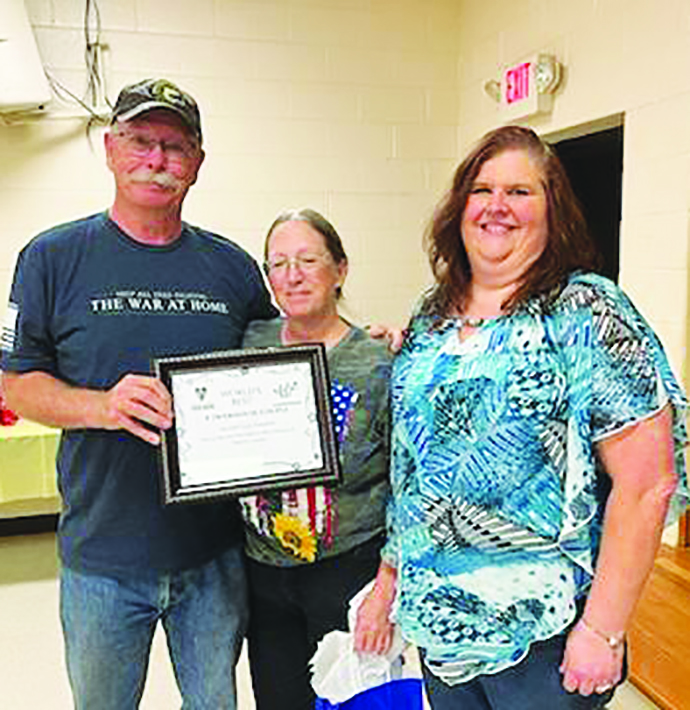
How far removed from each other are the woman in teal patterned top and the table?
7.47ft

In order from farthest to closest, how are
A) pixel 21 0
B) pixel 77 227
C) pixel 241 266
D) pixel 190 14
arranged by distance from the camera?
pixel 190 14, pixel 21 0, pixel 241 266, pixel 77 227

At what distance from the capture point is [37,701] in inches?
95.2

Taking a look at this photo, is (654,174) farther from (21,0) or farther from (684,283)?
(21,0)

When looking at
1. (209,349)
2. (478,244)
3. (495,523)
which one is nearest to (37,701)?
(209,349)

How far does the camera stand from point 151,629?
148 cm

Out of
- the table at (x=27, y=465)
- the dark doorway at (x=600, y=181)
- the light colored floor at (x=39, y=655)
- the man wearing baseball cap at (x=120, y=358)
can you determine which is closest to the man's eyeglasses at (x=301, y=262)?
the man wearing baseball cap at (x=120, y=358)

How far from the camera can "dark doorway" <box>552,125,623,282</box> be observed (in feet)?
12.8

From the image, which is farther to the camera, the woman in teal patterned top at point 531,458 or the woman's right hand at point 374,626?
the woman's right hand at point 374,626

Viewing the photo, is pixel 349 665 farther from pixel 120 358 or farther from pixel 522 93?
pixel 522 93

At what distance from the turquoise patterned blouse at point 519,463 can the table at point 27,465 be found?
2.31 metres

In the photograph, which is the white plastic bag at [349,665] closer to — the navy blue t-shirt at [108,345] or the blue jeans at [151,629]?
the blue jeans at [151,629]

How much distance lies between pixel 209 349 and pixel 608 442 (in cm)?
74

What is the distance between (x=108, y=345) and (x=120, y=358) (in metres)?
0.03

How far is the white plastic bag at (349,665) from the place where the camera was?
150cm
